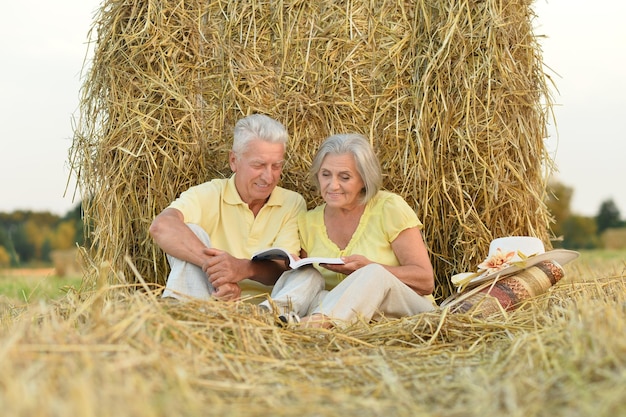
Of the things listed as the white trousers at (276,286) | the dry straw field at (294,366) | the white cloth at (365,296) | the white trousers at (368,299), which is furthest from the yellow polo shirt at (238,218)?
the dry straw field at (294,366)

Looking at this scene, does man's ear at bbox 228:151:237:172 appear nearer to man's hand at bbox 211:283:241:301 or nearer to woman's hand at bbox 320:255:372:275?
man's hand at bbox 211:283:241:301

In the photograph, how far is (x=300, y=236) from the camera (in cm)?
419

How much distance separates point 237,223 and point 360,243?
67 centimetres

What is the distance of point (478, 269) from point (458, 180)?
1.64 ft

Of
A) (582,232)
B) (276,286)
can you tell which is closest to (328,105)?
(276,286)

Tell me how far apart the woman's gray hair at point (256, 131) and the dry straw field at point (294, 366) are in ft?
3.46

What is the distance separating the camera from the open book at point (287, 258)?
3.62m

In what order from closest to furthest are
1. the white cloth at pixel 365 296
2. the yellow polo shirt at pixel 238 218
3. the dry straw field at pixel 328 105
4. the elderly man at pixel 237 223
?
the white cloth at pixel 365 296 < the elderly man at pixel 237 223 < the yellow polo shirt at pixel 238 218 < the dry straw field at pixel 328 105

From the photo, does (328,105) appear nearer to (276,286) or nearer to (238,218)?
(238,218)

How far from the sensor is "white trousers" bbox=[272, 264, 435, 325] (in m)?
3.51

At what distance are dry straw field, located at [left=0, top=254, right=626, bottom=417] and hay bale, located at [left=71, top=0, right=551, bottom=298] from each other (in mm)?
1254

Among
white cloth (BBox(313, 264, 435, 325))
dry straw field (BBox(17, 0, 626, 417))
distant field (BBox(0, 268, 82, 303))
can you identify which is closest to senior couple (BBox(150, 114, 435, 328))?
white cloth (BBox(313, 264, 435, 325))

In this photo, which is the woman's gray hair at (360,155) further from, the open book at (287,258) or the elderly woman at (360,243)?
the open book at (287,258)

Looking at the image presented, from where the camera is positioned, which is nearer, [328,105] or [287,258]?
[287,258]
